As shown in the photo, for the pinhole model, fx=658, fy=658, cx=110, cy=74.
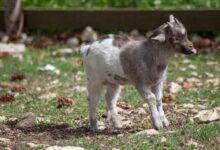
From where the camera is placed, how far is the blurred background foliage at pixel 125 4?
15258mm

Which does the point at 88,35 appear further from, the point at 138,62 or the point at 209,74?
the point at 138,62

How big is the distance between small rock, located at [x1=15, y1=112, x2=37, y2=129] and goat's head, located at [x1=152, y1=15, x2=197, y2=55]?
1965mm

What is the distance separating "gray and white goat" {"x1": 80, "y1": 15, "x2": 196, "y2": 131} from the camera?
7.36 meters

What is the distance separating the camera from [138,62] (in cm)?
744

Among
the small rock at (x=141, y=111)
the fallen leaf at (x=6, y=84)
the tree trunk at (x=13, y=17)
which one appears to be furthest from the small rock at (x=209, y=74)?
the tree trunk at (x=13, y=17)

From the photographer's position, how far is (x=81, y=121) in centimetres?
→ 846

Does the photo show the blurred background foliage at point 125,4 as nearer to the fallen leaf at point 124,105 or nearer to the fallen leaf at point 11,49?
the fallen leaf at point 11,49

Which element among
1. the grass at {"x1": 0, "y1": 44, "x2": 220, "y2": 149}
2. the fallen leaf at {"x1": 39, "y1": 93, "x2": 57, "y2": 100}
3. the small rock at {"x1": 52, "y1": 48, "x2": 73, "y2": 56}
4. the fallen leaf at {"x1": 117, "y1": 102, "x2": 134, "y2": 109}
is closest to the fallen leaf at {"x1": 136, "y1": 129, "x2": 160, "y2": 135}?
the grass at {"x1": 0, "y1": 44, "x2": 220, "y2": 149}

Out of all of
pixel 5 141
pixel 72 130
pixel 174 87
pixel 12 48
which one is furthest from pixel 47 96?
pixel 12 48

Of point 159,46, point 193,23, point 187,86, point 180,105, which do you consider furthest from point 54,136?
point 193,23

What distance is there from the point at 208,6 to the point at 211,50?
213cm

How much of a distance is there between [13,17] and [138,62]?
26.1 feet

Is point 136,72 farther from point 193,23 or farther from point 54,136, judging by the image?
point 193,23

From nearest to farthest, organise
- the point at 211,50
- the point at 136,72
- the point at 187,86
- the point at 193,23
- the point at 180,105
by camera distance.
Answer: the point at 136,72, the point at 180,105, the point at 187,86, the point at 211,50, the point at 193,23
